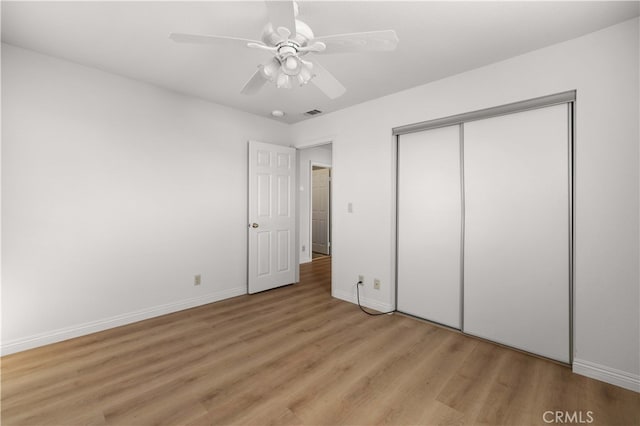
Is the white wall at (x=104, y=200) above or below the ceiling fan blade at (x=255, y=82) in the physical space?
below

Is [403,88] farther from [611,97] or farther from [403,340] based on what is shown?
[403,340]

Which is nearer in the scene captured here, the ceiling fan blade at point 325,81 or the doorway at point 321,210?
the ceiling fan blade at point 325,81

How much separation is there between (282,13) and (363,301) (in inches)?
120

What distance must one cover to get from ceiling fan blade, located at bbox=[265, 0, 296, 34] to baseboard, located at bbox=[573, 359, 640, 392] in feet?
9.63

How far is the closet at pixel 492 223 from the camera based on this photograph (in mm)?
2283

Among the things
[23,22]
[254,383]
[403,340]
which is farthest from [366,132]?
[23,22]

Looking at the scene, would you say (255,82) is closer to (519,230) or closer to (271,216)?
(271,216)

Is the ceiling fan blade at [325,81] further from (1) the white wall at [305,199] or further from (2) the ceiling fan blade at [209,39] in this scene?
(1) the white wall at [305,199]

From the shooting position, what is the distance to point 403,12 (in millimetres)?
1897

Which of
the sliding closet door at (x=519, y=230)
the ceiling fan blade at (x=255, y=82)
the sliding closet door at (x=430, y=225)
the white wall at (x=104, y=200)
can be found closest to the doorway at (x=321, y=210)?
the white wall at (x=104, y=200)

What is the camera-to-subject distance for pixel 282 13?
4.56ft

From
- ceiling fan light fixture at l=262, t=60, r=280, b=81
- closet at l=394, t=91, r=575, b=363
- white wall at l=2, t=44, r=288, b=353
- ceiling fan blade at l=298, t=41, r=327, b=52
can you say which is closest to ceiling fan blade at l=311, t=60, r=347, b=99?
ceiling fan blade at l=298, t=41, r=327, b=52

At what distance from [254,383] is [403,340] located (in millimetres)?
1376
